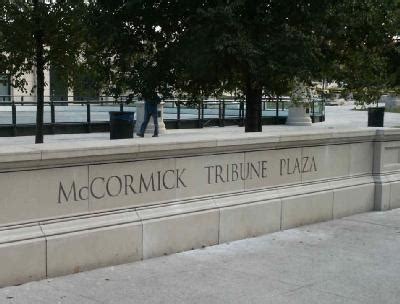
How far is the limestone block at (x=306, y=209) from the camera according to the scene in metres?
7.45

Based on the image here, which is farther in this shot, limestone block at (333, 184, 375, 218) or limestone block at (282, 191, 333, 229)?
limestone block at (333, 184, 375, 218)

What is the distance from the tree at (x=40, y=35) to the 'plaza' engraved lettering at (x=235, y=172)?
18.6 ft

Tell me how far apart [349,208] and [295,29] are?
3434 millimetres

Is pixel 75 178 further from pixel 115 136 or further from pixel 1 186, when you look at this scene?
pixel 115 136

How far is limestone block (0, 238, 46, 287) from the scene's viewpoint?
16.4ft

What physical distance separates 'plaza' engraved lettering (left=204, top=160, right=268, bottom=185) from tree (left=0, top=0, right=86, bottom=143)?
5.66 metres

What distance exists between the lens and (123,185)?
584 centimetres

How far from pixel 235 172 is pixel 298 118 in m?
20.6

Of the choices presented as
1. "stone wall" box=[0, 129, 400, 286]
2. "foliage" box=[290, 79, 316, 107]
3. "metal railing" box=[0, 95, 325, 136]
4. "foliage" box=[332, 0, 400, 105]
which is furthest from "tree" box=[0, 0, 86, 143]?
"stone wall" box=[0, 129, 400, 286]

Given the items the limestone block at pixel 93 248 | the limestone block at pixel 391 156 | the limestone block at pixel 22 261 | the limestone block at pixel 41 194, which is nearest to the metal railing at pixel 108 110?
the limestone block at pixel 391 156

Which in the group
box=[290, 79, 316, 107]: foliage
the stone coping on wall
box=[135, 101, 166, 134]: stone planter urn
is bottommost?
box=[135, 101, 166, 134]: stone planter urn

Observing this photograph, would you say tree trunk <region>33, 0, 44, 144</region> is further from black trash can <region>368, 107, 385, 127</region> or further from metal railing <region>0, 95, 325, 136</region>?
black trash can <region>368, 107, 385, 127</region>

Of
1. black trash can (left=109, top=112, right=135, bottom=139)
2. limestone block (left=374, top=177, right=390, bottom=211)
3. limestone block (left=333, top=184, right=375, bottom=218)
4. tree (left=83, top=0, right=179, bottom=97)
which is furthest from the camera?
black trash can (left=109, top=112, right=135, bottom=139)

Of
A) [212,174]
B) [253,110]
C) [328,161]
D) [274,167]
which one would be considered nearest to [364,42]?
[253,110]
